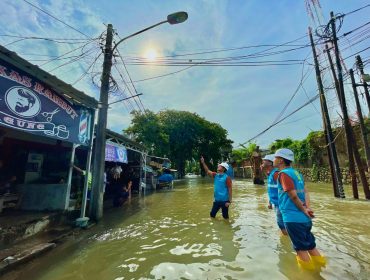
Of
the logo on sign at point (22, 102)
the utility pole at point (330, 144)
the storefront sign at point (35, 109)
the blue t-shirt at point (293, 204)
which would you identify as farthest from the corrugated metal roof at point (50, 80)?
the utility pole at point (330, 144)

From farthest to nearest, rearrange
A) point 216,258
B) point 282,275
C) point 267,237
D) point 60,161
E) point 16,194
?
point 60,161, point 16,194, point 267,237, point 216,258, point 282,275

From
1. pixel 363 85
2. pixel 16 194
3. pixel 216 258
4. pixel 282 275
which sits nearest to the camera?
pixel 282 275

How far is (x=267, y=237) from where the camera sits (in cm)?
598

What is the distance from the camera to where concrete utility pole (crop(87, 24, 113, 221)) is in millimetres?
8586

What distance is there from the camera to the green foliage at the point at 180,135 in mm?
29516

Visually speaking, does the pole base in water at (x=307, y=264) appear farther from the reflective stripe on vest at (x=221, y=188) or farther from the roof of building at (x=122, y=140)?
the roof of building at (x=122, y=140)

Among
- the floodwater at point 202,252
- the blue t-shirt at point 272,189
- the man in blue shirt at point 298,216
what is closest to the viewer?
the man in blue shirt at point 298,216

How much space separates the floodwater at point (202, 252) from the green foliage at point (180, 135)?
70.6ft

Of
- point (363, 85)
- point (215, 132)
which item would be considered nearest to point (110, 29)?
point (363, 85)

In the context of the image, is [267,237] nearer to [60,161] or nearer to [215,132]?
[60,161]

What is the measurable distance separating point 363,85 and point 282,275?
13856mm

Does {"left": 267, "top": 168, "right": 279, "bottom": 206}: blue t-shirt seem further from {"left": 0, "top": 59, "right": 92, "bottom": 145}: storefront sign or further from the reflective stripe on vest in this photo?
{"left": 0, "top": 59, "right": 92, "bottom": 145}: storefront sign

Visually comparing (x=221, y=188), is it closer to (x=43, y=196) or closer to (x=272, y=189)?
(x=272, y=189)

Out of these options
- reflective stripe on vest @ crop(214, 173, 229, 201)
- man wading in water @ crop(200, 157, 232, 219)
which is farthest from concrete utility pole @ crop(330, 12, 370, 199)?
reflective stripe on vest @ crop(214, 173, 229, 201)
